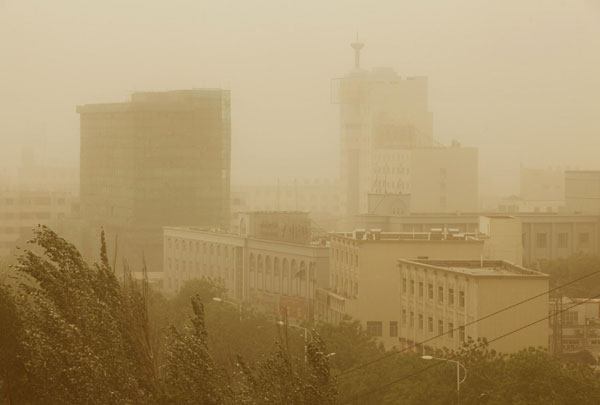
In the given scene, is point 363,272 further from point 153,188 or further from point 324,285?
point 153,188

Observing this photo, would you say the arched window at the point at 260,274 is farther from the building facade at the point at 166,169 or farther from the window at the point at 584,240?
the building facade at the point at 166,169

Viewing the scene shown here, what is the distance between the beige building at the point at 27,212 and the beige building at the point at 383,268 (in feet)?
231

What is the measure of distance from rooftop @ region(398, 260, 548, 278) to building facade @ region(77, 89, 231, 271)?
61262 mm

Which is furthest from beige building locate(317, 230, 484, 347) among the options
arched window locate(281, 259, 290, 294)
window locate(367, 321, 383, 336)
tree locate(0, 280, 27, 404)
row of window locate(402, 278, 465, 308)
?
tree locate(0, 280, 27, 404)

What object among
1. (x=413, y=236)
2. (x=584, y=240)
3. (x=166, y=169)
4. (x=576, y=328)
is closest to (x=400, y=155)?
(x=166, y=169)

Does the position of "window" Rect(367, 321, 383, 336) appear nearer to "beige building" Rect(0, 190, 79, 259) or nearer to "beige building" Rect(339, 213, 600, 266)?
"beige building" Rect(339, 213, 600, 266)

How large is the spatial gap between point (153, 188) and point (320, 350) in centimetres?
9552

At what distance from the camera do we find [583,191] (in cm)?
11244

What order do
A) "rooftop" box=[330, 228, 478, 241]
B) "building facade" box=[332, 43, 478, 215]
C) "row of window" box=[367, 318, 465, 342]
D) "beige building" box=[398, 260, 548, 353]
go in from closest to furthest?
"beige building" box=[398, 260, 548, 353] → "row of window" box=[367, 318, 465, 342] → "rooftop" box=[330, 228, 478, 241] → "building facade" box=[332, 43, 478, 215]

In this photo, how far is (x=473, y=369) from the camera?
117ft

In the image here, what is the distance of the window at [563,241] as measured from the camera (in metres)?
95.6

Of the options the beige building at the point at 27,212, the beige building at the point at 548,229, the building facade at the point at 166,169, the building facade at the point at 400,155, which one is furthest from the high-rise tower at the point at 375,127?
the beige building at the point at 548,229

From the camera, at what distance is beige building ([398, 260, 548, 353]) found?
45000mm

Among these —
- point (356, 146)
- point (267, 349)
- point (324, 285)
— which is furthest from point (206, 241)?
point (356, 146)
